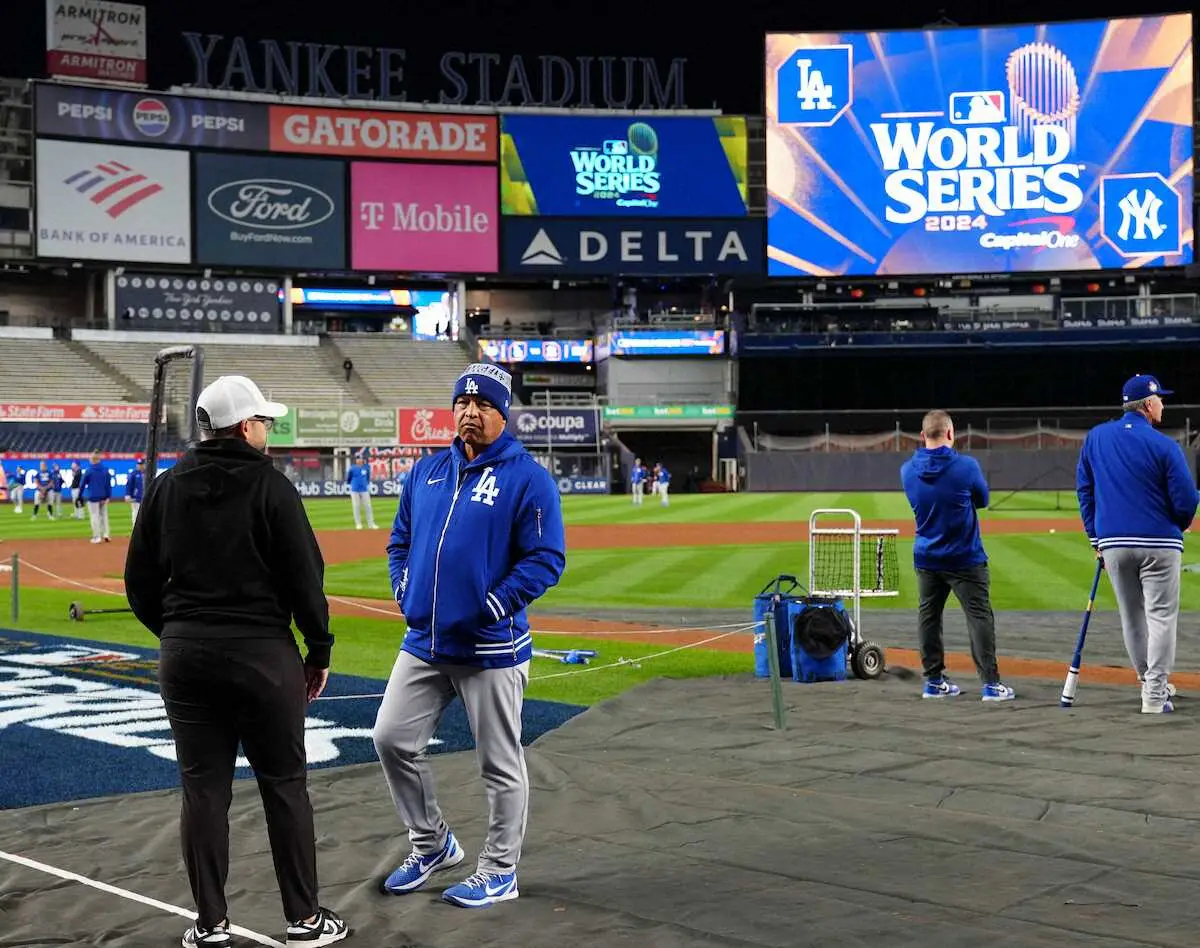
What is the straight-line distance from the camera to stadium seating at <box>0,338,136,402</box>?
64938 millimetres

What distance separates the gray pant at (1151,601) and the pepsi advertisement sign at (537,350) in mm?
67271

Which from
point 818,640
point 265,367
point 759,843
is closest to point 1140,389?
point 818,640

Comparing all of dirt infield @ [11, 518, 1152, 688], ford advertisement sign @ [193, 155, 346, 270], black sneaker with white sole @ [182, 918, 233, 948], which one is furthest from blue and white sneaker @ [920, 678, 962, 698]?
ford advertisement sign @ [193, 155, 346, 270]

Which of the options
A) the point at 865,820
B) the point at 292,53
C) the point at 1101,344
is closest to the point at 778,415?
the point at 1101,344

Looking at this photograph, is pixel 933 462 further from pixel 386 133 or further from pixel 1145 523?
pixel 386 133

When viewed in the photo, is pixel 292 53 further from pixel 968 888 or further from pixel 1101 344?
pixel 968 888

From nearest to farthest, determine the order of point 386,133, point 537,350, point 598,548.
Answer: point 598,548 < point 386,133 < point 537,350

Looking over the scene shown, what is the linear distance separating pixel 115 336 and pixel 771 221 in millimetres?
35303

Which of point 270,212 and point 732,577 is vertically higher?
point 270,212

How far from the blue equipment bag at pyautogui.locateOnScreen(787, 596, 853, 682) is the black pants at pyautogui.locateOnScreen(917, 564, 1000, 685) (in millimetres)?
949

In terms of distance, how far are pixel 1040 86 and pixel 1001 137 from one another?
3334 millimetres

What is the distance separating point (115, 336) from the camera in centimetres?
7419

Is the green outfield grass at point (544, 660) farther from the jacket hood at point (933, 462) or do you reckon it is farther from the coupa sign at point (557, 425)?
the coupa sign at point (557, 425)

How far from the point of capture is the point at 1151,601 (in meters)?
9.50
